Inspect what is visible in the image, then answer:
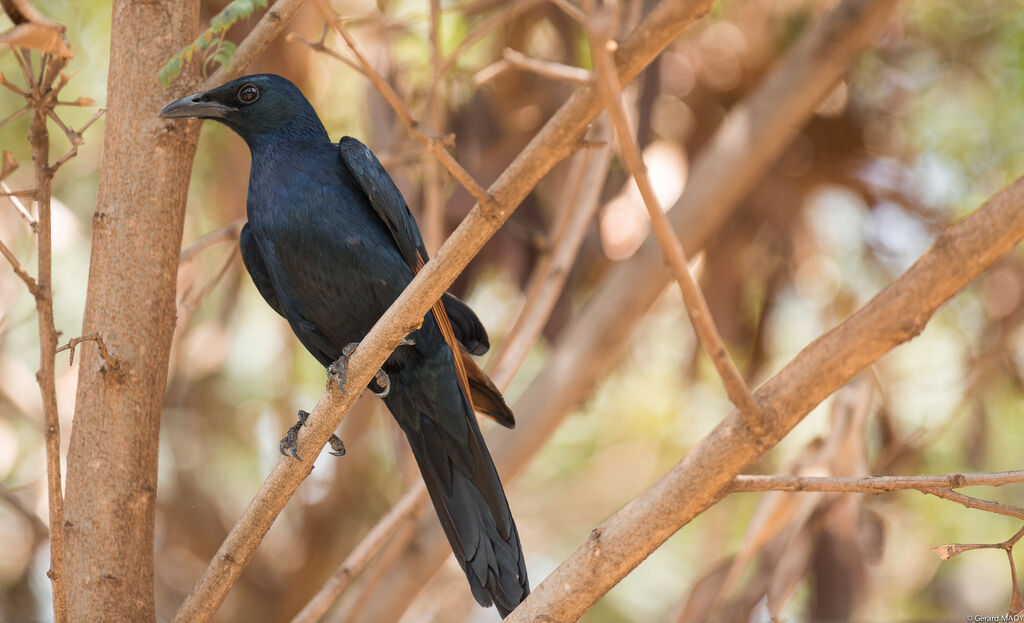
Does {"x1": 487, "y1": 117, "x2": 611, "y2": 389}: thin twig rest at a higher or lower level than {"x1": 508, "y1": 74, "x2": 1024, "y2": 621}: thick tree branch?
higher

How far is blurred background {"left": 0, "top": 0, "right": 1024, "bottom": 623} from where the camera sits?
5.41 m

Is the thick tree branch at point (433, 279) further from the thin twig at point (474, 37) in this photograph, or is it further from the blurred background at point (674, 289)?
the blurred background at point (674, 289)

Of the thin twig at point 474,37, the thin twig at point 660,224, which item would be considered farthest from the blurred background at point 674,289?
the thin twig at point 660,224

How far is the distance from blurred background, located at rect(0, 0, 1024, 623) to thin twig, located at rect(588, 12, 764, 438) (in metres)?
2.94

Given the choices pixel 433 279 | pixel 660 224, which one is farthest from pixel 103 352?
pixel 660 224

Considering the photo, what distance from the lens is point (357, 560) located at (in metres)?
3.35

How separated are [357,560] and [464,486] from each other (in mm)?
434

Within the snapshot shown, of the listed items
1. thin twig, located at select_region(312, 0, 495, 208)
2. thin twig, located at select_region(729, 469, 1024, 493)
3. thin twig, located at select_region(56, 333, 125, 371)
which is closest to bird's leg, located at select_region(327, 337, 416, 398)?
thin twig, located at select_region(56, 333, 125, 371)

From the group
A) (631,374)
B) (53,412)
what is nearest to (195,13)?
(53,412)

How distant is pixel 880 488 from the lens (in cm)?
207

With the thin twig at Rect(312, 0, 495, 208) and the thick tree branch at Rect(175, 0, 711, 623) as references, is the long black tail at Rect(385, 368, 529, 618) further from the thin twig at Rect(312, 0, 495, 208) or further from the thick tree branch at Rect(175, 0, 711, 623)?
the thin twig at Rect(312, 0, 495, 208)

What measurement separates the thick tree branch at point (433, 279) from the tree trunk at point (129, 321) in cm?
27

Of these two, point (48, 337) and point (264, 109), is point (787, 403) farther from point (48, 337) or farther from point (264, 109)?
point (264, 109)

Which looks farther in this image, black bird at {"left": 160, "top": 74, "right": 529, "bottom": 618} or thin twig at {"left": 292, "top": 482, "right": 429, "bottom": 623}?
black bird at {"left": 160, "top": 74, "right": 529, "bottom": 618}
